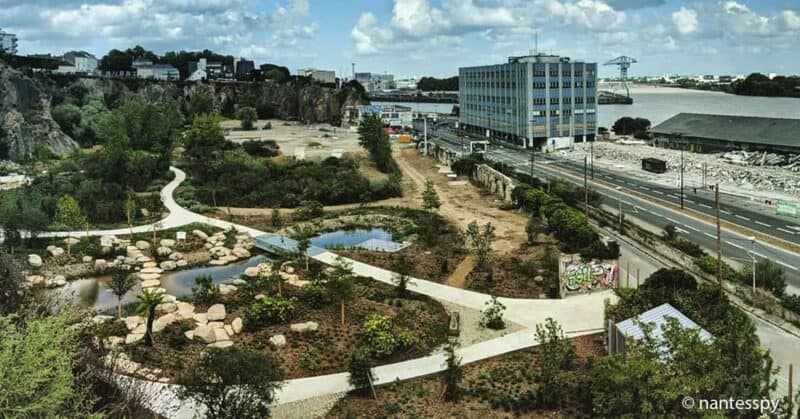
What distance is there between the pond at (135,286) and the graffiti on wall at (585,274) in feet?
49.2

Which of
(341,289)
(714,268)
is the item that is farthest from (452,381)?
(714,268)

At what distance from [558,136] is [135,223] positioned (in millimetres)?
60963

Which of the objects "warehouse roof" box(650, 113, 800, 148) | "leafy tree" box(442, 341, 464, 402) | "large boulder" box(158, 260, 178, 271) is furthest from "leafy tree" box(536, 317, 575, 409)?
"warehouse roof" box(650, 113, 800, 148)

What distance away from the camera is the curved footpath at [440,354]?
1739 centimetres

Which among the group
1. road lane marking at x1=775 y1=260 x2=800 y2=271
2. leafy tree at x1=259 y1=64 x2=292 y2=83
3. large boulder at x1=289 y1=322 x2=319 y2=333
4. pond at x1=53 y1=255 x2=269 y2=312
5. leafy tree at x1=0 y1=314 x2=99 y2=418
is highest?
leafy tree at x1=259 y1=64 x2=292 y2=83

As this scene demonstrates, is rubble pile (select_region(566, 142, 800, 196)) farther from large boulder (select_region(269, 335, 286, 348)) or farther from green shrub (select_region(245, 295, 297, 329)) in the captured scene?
large boulder (select_region(269, 335, 286, 348))

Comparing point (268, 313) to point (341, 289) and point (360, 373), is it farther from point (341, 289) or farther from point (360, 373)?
point (360, 373)

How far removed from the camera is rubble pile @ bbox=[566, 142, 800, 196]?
53.0m

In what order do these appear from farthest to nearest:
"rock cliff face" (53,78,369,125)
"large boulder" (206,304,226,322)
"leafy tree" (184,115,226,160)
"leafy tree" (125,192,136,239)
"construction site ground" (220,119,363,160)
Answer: "rock cliff face" (53,78,369,125), "construction site ground" (220,119,363,160), "leafy tree" (184,115,226,160), "leafy tree" (125,192,136,239), "large boulder" (206,304,226,322)

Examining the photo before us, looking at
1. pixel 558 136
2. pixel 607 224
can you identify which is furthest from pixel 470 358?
pixel 558 136

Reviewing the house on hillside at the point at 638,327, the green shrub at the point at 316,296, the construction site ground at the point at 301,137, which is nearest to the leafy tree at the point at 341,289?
the green shrub at the point at 316,296

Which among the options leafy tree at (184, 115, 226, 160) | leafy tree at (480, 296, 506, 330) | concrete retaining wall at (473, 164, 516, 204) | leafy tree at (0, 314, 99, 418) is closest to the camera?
leafy tree at (0, 314, 99, 418)

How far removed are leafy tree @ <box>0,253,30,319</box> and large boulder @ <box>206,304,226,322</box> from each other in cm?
588

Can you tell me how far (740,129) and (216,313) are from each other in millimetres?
65698
